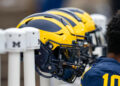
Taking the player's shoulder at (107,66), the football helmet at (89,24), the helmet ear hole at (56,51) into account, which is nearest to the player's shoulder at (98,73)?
the player's shoulder at (107,66)

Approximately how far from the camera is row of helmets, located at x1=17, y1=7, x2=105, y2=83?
2105mm

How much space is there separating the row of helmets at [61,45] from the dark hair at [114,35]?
15 cm

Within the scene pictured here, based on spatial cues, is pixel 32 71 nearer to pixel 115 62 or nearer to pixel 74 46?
pixel 74 46

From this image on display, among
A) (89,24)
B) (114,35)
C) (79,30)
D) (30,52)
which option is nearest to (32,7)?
(89,24)

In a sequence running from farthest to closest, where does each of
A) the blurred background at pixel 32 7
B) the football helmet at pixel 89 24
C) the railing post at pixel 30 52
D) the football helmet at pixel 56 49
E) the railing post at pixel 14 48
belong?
the blurred background at pixel 32 7 < the football helmet at pixel 89 24 < the football helmet at pixel 56 49 < the railing post at pixel 30 52 < the railing post at pixel 14 48

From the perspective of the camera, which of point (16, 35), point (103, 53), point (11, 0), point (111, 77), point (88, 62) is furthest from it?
point (11, 0)

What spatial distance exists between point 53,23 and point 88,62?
1.21ft

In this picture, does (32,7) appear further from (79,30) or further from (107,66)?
(107,66)

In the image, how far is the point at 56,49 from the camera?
222cm

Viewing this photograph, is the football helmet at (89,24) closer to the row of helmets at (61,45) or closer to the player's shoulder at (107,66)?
the row of helmets at (61,45)

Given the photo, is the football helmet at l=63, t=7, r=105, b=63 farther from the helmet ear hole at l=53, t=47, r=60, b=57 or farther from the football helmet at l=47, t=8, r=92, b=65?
the helmet ear hole at l=53, t=47, r=60, b=57

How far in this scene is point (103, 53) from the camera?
301cm

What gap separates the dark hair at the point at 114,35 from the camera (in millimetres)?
2207

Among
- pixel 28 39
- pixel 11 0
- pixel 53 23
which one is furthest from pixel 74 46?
pixel 11 0
